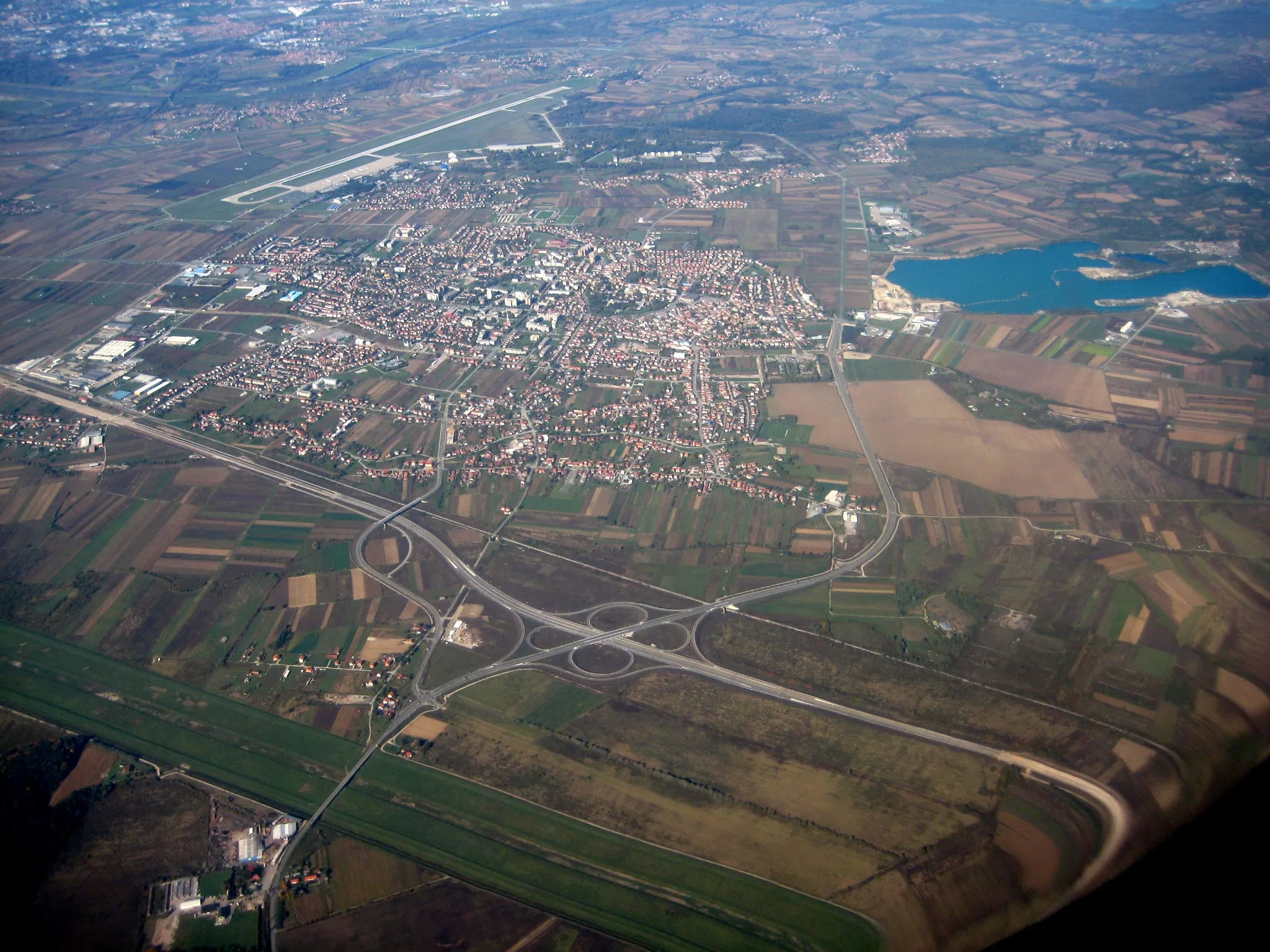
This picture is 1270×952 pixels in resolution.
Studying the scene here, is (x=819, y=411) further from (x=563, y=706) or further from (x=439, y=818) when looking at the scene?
(x=439, y=818)

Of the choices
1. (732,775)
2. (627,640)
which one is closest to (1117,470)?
(627,640)

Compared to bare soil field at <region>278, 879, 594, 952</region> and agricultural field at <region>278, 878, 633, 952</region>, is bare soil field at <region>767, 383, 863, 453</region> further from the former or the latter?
bare soil field at <region>278, 879, 594, 952</region>

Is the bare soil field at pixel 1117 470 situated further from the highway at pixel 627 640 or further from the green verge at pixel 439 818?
the green verge at pixel 439 818

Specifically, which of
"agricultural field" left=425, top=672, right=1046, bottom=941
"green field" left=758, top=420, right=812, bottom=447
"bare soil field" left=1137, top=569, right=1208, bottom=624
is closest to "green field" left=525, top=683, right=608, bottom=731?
"agricultural field" left=425, top=672, right=1046, bottom=941

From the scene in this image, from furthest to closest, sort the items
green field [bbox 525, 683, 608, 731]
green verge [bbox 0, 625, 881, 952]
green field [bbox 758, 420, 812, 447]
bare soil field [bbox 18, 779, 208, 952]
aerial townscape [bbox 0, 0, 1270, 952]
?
green field [bbox 758, 420, 812, 447] < green field [bbox 525, 683, 608, 731] < aerial townscape [bbox 0, 0, 1270, 952] < bare soil field [bbox 18, 779, 208, 952] < green verge [bbox 0, 625, 881, 952]

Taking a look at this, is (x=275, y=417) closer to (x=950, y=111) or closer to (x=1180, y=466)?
(x=1180, y=466)
